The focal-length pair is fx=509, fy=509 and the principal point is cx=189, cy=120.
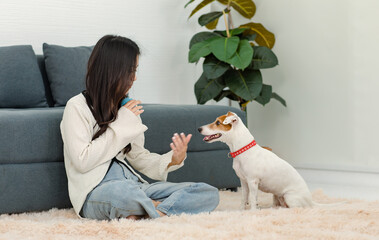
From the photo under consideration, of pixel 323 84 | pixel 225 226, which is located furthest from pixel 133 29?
pixel 225 226

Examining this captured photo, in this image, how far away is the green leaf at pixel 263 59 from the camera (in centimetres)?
364

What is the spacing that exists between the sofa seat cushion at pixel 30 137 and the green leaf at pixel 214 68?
5.09 feet

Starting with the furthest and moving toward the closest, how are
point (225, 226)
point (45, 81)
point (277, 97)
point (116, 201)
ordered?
point (277, 97), point (45, 81), point (116, 201), point (225, 226)

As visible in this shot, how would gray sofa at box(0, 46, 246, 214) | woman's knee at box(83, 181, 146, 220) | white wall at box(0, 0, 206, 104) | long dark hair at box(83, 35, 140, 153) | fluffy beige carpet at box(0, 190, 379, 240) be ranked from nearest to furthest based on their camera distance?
1. fluffy beige carpet at box(0, 190, 379, 240)
2. woman's knee at box(83, 181, 146, 220)
3. long dark hair at box(83, 35, 140, 153)
4. gray sofa at box(0, 46, 246, 214)
5. white wall at box(0, 0, 206, 104)

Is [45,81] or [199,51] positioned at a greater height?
[199,51]

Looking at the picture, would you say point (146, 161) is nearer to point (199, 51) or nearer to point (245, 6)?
point (199, 51)

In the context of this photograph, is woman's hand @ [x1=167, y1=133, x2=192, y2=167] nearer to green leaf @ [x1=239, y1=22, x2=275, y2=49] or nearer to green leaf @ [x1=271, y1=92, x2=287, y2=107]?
green leaf @ [x1=271, y1=92, x2=287, y2=107]

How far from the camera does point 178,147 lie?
2.06m

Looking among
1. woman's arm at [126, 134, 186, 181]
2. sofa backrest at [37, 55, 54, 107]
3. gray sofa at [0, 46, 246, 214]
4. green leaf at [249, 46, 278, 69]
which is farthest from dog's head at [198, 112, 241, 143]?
green leaf at [249, 46, 278, 69]

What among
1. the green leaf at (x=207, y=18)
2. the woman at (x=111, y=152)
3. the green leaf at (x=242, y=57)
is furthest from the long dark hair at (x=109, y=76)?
the green leaf at (x=207, y=18)

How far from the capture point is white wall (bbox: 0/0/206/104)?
11.2ft

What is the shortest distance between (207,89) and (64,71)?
1.16 m

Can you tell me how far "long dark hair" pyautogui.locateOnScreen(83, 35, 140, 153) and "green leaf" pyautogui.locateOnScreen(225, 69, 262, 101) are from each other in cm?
166

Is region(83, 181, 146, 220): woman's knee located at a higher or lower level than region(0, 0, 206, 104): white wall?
lower
